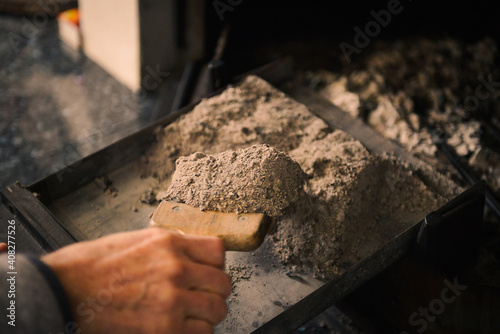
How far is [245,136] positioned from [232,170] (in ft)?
1.22

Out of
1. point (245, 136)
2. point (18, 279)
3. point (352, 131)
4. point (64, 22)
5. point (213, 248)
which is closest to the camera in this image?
point (18, 279)

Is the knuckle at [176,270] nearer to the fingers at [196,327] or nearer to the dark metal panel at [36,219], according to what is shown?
the fingers at [196,327]

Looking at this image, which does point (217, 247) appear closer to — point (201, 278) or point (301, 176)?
point (201, 278)

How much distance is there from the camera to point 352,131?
2053 millimetres

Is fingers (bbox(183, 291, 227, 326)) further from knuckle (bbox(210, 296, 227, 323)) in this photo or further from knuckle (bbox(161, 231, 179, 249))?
knuckle (bbox(161, 231, 179, 249))

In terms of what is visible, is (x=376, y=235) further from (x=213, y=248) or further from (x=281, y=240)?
(x=213, y=248)

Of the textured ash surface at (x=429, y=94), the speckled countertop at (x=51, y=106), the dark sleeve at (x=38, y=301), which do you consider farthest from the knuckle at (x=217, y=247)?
the speckled countertop at (x=51, y=106)

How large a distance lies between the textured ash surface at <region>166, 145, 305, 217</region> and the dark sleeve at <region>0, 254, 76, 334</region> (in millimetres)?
468

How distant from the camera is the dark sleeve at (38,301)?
1.08 metres

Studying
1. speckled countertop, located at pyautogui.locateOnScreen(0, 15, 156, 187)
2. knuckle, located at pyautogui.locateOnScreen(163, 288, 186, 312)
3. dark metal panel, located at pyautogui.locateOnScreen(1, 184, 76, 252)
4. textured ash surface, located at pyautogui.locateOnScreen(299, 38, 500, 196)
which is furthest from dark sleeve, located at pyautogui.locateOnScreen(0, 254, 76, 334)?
speckled countertop, located at pyautogui.locateOnScreen(0, 15, 156, 187)

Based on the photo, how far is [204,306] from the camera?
1.20 meters

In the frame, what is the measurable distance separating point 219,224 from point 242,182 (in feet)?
0.46

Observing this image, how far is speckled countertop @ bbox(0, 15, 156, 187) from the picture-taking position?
298cm

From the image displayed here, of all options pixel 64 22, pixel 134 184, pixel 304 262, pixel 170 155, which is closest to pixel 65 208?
pixel 134 184
